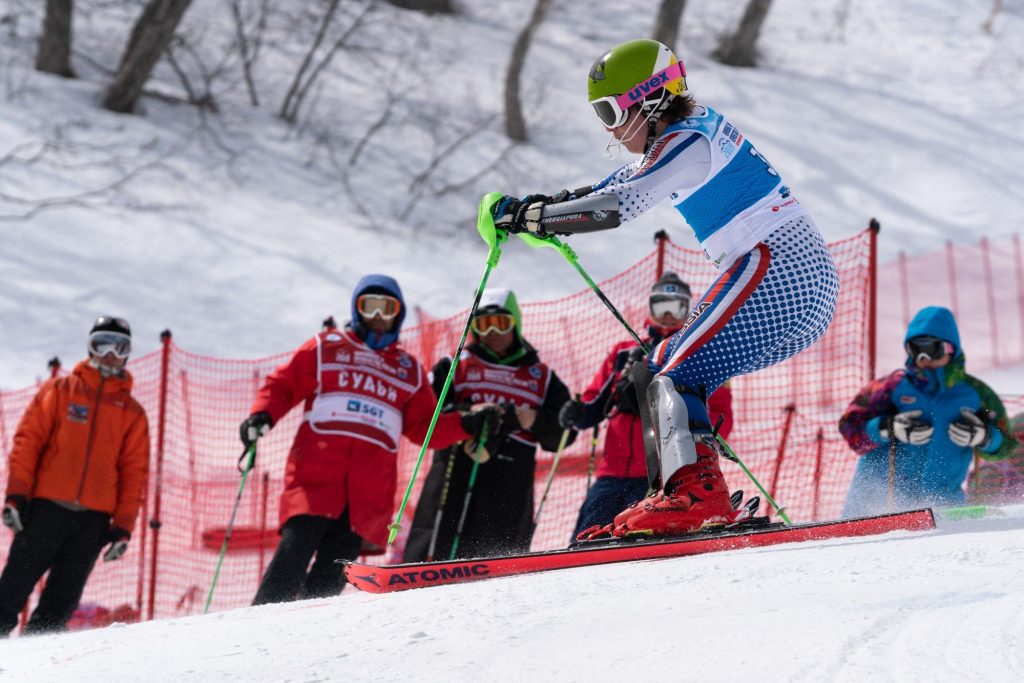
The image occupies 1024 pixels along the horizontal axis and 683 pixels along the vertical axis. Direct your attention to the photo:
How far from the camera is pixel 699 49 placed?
2248 cm

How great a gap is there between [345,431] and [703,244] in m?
2.30

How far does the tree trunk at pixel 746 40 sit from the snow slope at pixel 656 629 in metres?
19.0

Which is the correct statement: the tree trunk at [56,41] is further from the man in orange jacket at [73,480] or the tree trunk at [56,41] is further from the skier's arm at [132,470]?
the skier's arm at [132,470]

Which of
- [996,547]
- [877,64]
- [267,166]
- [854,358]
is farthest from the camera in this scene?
[877,64]

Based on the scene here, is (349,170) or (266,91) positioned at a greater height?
(266,91)

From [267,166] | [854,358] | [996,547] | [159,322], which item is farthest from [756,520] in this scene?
[267,166]

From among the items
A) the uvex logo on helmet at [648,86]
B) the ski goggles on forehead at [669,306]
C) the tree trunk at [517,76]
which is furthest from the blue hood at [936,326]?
the tree trunk at [517,76]

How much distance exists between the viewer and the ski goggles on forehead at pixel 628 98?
12.8ft

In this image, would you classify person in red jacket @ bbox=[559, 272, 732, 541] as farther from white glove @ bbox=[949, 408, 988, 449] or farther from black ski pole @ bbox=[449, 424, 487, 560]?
white glove @ bbox=[949, 408, 988, 449]

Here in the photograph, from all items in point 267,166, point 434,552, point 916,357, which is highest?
point 267,166

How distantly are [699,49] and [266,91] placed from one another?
8.43 m

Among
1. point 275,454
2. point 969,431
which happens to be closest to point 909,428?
point 969,431

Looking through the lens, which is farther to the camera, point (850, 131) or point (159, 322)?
point (850, 131)

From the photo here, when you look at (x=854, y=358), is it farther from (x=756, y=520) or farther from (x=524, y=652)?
(x=524, y=652)
